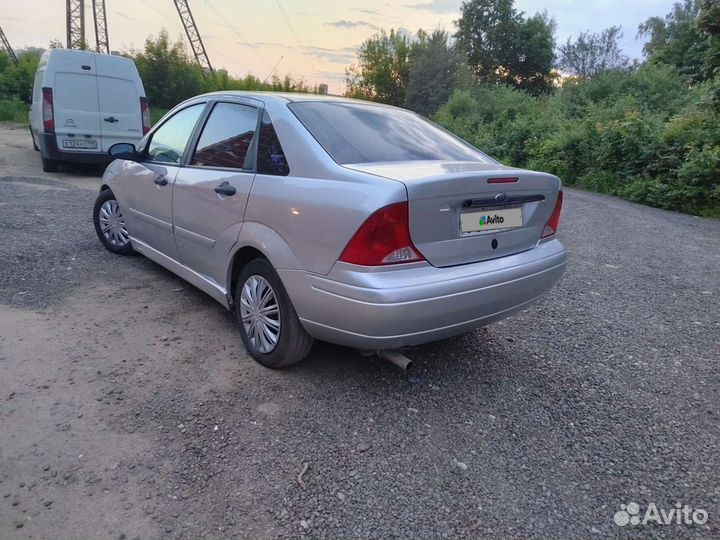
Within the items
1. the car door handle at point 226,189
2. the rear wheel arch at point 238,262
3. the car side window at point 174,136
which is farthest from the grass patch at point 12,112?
the rear wheel arch at point 238,262

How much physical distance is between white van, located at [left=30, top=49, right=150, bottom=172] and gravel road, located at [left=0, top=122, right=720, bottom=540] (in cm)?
619

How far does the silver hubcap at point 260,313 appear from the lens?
10.1 feet

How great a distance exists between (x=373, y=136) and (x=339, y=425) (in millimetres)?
1718

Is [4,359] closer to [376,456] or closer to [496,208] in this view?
[376,456]

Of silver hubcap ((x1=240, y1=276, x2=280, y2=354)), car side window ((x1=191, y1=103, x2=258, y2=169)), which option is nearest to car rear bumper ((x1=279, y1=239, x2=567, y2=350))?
silver hubcap ((x1=240, y1=276, x2=280, y2=354))

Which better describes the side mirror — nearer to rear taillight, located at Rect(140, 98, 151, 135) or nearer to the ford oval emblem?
the ford oval emblem

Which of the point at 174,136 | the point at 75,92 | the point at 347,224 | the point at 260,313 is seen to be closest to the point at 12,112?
the point at 75,92

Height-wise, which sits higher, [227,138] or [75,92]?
[75,92]

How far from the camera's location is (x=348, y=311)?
2545mm

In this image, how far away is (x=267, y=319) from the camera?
3.12m

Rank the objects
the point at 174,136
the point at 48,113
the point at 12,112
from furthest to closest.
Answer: the point at 12,112 < the point at 48,113 < the point at 174,136

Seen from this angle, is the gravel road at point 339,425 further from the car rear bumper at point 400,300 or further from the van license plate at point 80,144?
the van license plate at point 80,144

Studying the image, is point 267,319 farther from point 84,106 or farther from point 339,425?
point 84,106

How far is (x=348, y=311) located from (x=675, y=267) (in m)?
5.09
